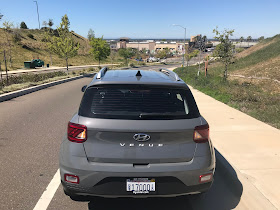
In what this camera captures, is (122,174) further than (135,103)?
No

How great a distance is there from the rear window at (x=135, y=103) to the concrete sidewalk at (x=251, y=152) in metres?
1.75

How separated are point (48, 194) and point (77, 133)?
154 cm

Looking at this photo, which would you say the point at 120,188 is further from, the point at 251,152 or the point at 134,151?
the point at 251,152

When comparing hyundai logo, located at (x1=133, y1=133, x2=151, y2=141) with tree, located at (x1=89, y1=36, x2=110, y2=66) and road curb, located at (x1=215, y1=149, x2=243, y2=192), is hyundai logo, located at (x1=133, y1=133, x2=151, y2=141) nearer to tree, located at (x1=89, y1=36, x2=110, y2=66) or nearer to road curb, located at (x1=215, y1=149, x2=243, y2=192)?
road curb, located at (x1=215, y1=149, x2=243, y2=192)

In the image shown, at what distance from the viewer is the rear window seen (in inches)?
109

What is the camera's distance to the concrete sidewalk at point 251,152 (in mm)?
3594

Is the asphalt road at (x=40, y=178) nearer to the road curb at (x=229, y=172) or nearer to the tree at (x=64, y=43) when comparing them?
the road curb at (x=229, y=172)

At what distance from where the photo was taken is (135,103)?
288 centimetres

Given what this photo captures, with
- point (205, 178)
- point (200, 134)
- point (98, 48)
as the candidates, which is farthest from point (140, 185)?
point (98, 48)

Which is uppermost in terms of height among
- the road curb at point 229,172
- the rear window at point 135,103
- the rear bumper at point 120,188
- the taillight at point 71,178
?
the rear window at point 135,103

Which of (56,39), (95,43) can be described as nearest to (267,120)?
(56,39)

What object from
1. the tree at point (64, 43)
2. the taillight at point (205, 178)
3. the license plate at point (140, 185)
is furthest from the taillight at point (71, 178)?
the tree at point (64, 43)

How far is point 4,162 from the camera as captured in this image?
477cm

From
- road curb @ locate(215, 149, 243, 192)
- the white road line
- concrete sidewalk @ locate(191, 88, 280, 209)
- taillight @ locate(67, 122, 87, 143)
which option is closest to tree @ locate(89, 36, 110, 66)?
concrete sidewalk @ locate(191, 88, 280, 209)
